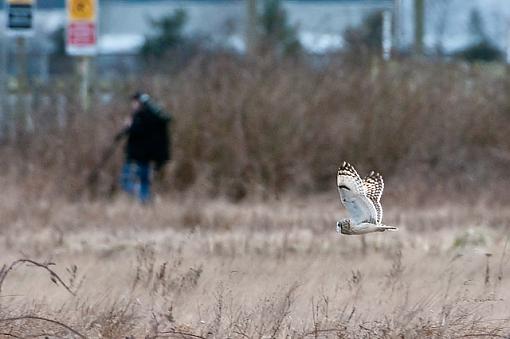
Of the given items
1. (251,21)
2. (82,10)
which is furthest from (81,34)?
(251,21)

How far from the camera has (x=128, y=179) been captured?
1856 centimetres

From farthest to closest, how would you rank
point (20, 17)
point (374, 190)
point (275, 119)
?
point (275, 119)
point (20, 17)
point (374, 190)

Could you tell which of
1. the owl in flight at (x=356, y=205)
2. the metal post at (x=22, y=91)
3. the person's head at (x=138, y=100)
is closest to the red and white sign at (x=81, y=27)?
the metal post at (x=22, y=91)

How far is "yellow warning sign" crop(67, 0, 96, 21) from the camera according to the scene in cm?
1911

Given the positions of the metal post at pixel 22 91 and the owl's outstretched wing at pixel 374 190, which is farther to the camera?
the metal post at pixel 22 91

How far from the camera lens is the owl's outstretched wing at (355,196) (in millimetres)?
7816

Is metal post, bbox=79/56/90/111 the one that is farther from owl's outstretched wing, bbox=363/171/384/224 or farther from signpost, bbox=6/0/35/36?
owl's outstretched wing, bbox=363/171/384/224

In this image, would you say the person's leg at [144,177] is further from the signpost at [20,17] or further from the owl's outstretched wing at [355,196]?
the owl's outstretched wing at [355,196]

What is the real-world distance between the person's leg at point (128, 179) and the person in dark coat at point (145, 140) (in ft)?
0.71

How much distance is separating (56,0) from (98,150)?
33365 millimetres

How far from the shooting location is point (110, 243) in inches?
547

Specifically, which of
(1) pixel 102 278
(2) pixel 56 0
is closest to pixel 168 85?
(1) pixel 102 278

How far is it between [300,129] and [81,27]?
3.36m

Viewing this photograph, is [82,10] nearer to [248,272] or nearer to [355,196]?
[248,272]
